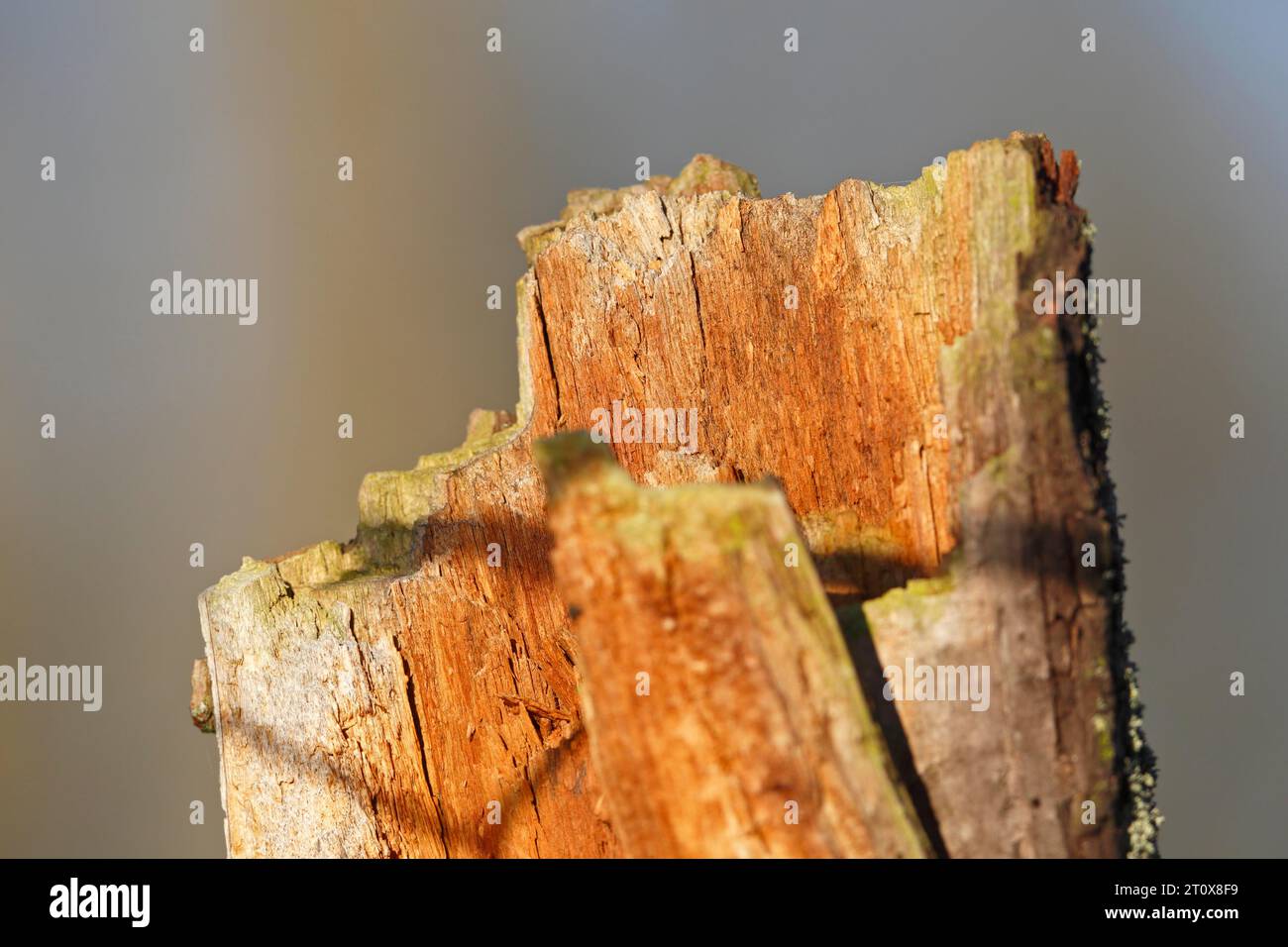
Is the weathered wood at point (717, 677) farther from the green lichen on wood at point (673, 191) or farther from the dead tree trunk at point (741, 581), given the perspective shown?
the green lichen on wood at point (673, 191)

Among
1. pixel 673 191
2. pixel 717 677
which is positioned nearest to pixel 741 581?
pixel 717 677

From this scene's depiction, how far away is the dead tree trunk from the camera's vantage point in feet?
5.04

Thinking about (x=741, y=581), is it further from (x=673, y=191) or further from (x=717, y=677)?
(x=673, y=191)

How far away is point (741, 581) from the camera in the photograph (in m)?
1.53

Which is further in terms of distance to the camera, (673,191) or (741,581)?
(673,191)

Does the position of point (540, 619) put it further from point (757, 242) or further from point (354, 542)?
point (757, 242)

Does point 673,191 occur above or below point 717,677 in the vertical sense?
above

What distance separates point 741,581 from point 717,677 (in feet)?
0.48

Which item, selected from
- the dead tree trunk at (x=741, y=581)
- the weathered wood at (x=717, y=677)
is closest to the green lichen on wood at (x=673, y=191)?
the dead tree trunk at (x=741, y=581)

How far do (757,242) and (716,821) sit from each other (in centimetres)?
144

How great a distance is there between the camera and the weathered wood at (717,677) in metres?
1.52

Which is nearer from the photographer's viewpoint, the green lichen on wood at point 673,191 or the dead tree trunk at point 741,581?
the dead tree trunk at point 741,581
